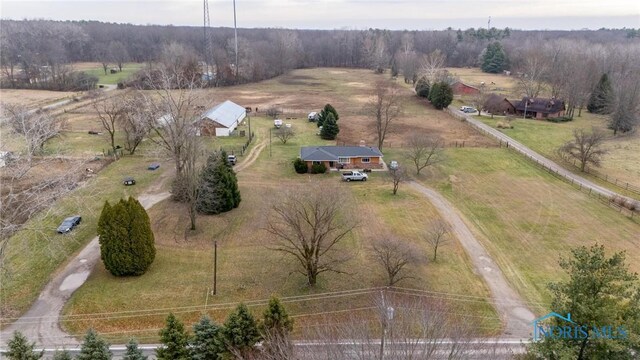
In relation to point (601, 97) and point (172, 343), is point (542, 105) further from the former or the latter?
point (172, 343)

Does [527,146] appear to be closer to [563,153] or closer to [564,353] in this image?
A: [563,153]

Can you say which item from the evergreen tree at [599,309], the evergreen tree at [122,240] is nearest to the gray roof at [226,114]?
the evergreen tree at [122,240]

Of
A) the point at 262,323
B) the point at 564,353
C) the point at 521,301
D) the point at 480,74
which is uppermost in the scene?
the point at 480,74

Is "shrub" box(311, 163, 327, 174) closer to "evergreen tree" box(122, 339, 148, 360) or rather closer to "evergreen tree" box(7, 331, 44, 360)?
"evergreen tree" box(122, 339, 148, 360)

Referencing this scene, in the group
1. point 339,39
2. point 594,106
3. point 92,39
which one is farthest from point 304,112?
point 92,39

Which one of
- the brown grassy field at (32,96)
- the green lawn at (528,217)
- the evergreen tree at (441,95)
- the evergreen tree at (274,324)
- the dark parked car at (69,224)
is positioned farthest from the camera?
the brown grassy field at (32,96)

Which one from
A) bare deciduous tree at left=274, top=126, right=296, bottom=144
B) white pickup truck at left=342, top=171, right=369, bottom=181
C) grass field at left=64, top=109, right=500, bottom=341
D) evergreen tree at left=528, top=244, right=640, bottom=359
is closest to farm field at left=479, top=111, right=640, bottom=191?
white pickup truck at left=342, top=171, right=369, bottom=181

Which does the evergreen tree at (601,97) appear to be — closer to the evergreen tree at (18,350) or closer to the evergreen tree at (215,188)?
the evergreen tree at (215,188)
